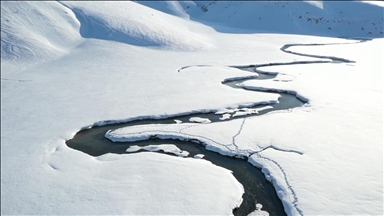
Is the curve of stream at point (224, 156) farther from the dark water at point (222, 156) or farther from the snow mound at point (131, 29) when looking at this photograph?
the snow mound at point (131, 29)

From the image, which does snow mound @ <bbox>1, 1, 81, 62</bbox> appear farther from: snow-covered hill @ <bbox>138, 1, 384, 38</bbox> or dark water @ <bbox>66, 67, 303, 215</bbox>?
snow-covered hill @ <bbox>138, 1, 384, 38</bbox>

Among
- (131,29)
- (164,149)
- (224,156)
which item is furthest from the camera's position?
(131,29)

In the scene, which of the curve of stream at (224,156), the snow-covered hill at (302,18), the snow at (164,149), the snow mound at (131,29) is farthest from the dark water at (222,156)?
the snow-covered hill at (302,18)

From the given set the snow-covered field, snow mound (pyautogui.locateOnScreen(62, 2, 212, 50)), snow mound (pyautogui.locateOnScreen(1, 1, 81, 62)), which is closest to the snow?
the snow-covered field

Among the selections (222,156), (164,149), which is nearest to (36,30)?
(164,149)

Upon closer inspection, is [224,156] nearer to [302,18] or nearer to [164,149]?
[164,149]

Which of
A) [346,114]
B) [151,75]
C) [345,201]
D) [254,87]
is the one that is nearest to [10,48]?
[151,75]

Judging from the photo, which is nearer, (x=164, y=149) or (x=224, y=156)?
(x=224, y=156)

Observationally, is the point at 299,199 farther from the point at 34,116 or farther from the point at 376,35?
the point at 376,35
